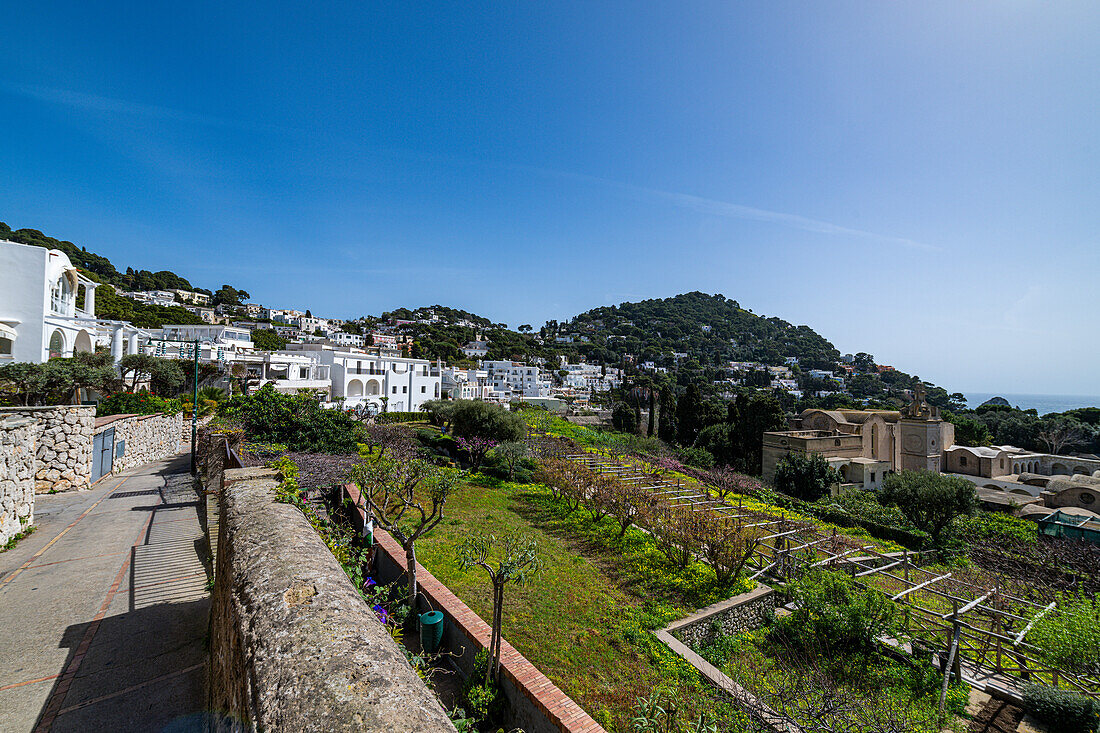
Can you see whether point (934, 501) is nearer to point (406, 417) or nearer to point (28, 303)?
point (406, 417)

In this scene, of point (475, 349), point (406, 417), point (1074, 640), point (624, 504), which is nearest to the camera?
point (1074, 640)

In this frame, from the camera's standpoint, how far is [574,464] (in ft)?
56.1

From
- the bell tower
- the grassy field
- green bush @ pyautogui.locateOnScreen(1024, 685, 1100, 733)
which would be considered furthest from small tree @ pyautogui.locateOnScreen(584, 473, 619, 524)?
the bell tower

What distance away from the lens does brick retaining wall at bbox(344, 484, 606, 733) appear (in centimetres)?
421

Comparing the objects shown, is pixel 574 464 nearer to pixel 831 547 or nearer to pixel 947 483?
pixel 831 547

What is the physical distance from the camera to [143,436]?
17406mm

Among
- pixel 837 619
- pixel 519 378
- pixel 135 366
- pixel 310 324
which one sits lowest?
pixel 837 619

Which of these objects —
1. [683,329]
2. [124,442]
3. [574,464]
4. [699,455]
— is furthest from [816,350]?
[124,442]

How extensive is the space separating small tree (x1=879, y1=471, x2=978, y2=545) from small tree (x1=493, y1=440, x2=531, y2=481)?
16.1 meters

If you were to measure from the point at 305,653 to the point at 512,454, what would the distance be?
1755 cm

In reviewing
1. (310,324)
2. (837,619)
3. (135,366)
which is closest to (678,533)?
(837,619)

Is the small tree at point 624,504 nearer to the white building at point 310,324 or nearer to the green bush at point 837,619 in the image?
the green bush at point 837,619

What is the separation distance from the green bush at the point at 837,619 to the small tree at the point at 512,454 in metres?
12.4

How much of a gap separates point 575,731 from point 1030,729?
7470 millimetres
